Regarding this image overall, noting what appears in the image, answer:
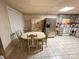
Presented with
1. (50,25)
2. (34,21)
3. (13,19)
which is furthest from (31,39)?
(34,21)

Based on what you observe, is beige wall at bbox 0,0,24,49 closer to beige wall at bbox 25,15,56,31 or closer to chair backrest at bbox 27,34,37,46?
chair backrest at bbox 27,34,37,46

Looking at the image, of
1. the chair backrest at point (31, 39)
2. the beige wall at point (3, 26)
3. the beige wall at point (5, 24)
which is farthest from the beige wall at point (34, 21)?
the beige wall at point (3, 26)

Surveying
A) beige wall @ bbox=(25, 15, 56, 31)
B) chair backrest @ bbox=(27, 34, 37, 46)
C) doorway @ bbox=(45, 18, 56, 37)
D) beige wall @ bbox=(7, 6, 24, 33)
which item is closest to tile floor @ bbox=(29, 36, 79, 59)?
chair backrest @ bbox=(27, 34, 37, 46)

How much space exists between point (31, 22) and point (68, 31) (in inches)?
143

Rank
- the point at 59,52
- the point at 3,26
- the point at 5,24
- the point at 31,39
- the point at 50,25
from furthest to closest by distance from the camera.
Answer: the point at 50,25
the point at 59,52
the point at 31,39
the point at 5,24
the point at 3,26

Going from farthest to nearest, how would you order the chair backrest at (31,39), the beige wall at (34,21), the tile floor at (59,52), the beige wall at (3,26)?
the beige wall at (34,21)
the chair backrest at (31,39)
the tile floor at (59,52)
the beige wall at (3,26)

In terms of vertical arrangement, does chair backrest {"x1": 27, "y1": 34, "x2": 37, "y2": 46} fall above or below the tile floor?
above

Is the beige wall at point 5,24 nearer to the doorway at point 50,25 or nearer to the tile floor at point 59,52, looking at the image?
the tile floor at point 59,52

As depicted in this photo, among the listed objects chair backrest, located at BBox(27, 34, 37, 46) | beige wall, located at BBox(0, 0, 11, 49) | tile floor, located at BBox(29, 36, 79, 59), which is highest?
beige wall, located at BBox(0, 0, 11, 49)

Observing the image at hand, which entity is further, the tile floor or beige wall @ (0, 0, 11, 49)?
the tile floor

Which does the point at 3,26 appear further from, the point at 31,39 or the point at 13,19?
the point at 13,19

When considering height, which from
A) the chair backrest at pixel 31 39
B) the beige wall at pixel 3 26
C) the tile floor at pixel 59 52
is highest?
the beige wall at pixel 3 26

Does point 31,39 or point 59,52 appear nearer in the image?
point 31,39

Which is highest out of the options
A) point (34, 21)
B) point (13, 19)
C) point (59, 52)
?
point (13, 19)
